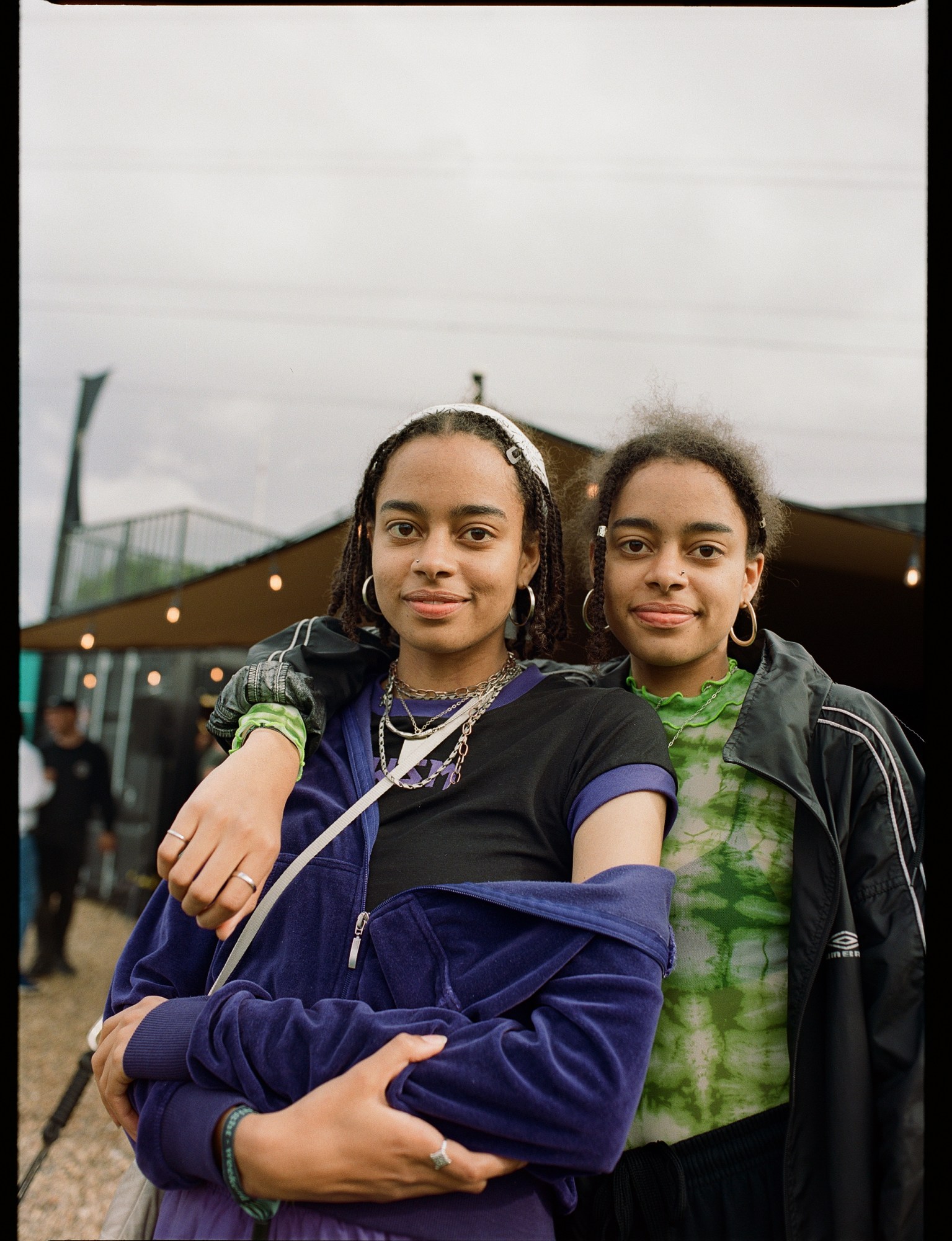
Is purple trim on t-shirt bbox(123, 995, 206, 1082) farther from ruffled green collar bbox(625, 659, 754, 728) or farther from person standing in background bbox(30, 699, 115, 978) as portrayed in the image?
person standing in background bbox(30, 699, 115, 978)

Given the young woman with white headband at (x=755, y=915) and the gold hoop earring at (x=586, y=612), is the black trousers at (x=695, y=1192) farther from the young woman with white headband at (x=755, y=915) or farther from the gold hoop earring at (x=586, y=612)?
the gold hoop earring at (x=586, y=612)

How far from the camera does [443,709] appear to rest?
4.45ft

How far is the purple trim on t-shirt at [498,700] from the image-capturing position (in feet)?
4.42

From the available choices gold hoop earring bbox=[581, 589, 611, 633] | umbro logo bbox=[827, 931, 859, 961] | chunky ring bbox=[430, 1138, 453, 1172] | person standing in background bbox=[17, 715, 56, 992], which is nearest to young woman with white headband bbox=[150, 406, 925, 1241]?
umbro logo bbox=[827, 931, 859, 961]

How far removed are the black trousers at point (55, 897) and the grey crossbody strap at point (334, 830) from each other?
6.30 m

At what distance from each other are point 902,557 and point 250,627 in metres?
4.27

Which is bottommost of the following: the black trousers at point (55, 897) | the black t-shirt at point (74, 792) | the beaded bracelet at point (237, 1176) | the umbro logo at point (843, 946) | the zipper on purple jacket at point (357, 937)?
the black trousers at point (55, 897)

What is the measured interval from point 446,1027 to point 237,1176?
29 cm

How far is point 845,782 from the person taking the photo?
4.11 feet

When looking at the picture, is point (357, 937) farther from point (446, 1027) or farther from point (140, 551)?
point (140, 551)

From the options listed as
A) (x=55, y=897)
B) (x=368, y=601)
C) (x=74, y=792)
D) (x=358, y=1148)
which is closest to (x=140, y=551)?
(x=74, y=792)

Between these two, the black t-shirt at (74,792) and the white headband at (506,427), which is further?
the black t-shirt at (74,792)

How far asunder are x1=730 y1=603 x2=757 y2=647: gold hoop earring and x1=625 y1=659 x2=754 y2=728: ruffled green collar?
6 cm

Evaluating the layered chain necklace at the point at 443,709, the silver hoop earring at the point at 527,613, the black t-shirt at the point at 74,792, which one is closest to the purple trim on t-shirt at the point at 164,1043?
the layered chain necklace at the point at 443,709
